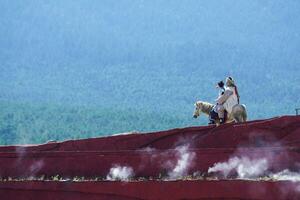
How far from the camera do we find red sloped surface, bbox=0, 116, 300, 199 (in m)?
7.97

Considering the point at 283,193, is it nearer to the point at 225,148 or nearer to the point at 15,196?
the point at 225,148

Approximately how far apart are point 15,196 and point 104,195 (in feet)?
4.49

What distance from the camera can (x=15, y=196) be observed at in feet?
29.8

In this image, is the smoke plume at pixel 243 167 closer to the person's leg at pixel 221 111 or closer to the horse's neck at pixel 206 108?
the person's leg at pixel 221 111

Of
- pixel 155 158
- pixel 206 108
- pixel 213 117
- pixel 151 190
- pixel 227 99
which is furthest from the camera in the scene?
pixel 206 108

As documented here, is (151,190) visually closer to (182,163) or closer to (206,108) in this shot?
(182,163)

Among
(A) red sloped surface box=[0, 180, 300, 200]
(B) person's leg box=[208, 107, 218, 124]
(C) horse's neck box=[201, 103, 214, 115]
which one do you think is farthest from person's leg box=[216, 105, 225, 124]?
(A) red sloped surface box=[0, 180, 300, 200]

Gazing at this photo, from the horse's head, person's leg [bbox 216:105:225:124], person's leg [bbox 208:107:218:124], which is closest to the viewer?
person's leg [bbox 216:105:225:124]

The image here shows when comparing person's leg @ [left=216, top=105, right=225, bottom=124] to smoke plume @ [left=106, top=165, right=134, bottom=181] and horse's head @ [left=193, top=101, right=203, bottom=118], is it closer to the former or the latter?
horse's head @ [left=193, top=101, right=203, bottom=118]

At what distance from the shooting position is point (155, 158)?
8805 millimetres

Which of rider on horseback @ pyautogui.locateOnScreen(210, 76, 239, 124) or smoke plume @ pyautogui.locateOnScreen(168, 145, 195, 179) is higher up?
rider on horseback @ pyautogui.locateOnScreen(210, 76, 239, 124)

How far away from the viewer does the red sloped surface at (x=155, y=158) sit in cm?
797

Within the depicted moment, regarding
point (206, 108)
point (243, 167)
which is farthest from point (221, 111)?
point (243, 167)

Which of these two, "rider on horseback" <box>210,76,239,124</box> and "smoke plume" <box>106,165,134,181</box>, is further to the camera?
"rider on horseback" <box>210,76,239,124</box>
